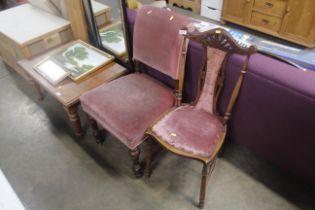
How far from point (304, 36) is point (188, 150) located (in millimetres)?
2252

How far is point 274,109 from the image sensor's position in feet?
4.33

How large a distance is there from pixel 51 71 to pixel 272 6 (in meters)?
2.40

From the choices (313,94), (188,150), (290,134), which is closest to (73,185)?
(188,150)

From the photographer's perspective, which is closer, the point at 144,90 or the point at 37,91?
the point at 144,90

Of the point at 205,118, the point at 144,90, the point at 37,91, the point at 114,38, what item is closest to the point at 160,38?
the point at 144,90

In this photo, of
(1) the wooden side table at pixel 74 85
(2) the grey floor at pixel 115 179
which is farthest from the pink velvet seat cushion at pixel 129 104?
(2) the grey floor at pixel 115 179

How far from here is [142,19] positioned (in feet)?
5.14

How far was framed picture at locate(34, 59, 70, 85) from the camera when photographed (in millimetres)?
1794

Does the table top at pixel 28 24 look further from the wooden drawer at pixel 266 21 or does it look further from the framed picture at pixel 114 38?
the wooden drawer at pixel 266 21

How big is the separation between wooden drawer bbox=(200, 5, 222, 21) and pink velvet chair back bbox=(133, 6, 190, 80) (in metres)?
2.15

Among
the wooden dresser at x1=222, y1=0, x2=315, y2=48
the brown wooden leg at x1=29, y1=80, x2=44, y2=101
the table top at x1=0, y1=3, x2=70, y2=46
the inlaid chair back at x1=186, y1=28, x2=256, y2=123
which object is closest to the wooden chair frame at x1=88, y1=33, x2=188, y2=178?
the inlaid chair back at x1=186, y1=28, x2=256, y2=123

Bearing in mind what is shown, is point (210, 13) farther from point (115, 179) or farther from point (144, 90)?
point (115, 179)

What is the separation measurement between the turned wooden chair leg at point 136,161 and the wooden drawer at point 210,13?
2549mm

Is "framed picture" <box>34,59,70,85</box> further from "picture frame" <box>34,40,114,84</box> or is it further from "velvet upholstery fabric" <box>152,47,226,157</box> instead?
"velvet upholstery fabric" <box>152,47,226,157</box>
